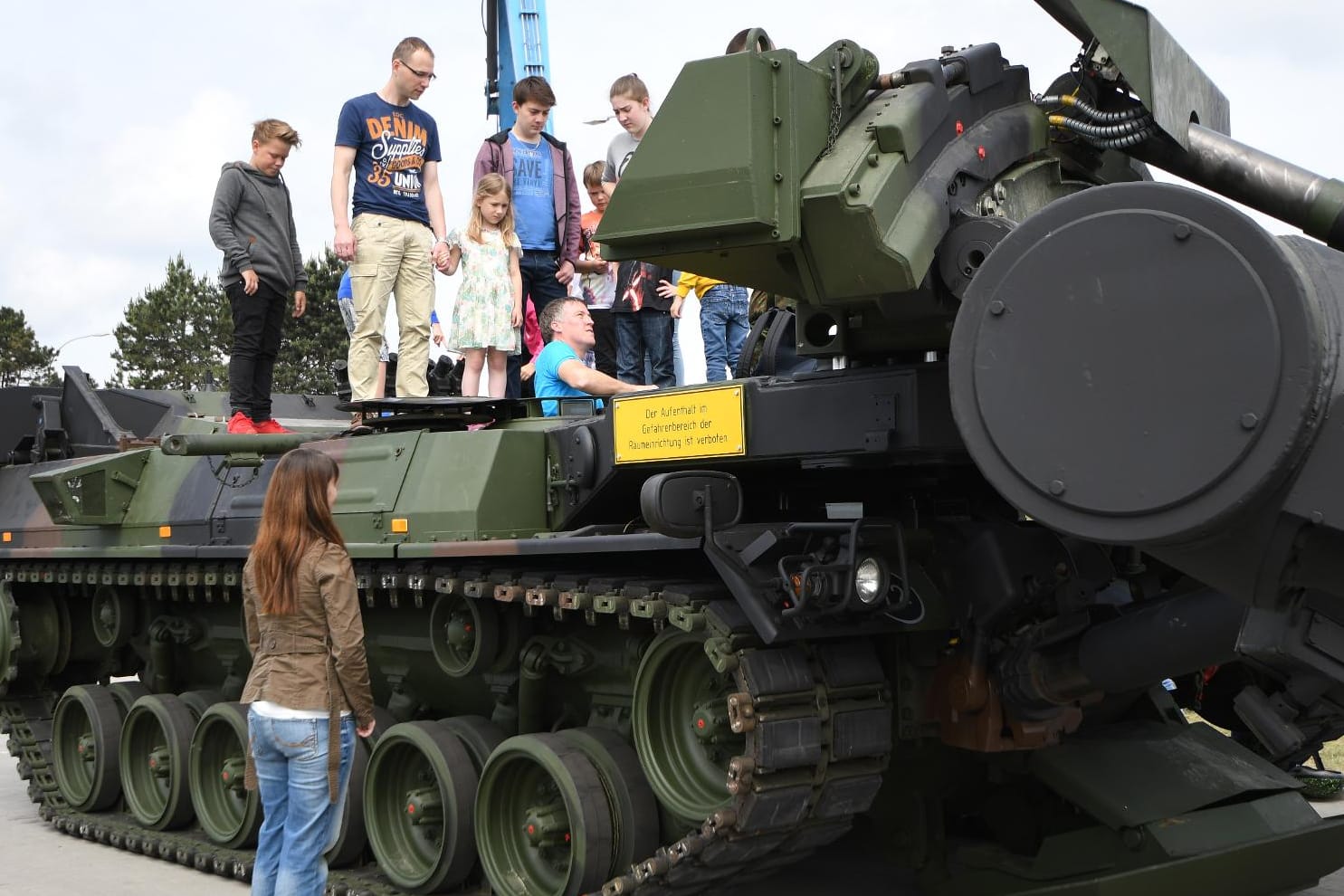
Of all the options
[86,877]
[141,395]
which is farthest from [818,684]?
[141,395]

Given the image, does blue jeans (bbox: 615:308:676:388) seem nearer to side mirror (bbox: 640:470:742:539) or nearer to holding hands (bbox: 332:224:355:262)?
holding hands (bbox: 332:224:355:262)

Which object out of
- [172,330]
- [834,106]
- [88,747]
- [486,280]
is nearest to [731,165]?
[834,106]

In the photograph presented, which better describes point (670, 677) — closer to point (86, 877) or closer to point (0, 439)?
point (86, 877)

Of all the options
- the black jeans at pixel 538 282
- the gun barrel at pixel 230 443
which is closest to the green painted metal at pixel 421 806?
the gun barrel at pixel 230 443

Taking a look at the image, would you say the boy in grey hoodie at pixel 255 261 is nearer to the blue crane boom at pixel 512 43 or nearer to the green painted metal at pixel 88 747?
the green painted metal at pixel 88 747

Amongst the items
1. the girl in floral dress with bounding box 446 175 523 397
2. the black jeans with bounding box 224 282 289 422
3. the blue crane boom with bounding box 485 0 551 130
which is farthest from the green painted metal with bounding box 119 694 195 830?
the blue crane boom with bounding box 485 0 551 130

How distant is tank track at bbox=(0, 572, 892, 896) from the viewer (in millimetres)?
5504

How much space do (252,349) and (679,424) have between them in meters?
4.52

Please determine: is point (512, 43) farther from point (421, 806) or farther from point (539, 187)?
point (421, 806)

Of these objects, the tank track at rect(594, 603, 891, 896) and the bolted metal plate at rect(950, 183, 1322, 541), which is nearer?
the bolted metal plate at rect(950, 183, 1322, 541)

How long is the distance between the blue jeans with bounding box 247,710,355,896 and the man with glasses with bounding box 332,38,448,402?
4.24 metres

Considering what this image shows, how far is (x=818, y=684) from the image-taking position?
572 centimetres

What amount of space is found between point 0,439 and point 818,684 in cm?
771

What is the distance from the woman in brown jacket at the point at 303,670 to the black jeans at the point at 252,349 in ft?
13.8
